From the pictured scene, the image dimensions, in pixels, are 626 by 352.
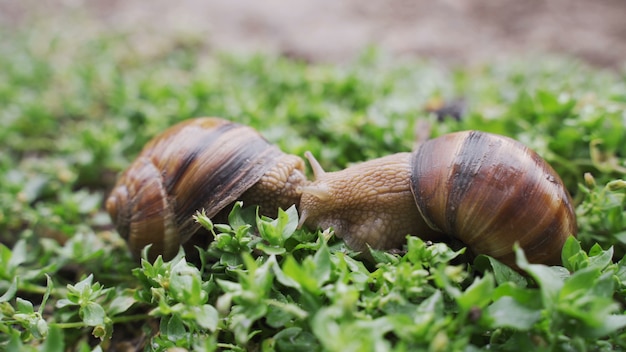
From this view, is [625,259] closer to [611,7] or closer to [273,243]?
[273,243]

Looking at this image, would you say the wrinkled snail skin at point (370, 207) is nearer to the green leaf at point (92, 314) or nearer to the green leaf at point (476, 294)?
the green leaf at point (476, 294)

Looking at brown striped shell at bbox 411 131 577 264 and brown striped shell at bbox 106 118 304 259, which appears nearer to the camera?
brown striped shell at bbox 411 131 577 264

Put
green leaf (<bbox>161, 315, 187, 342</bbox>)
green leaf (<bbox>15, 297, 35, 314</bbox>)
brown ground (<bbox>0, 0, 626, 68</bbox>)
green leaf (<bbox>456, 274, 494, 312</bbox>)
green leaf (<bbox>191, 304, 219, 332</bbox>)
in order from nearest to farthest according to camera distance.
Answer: green leaf (<bbox>456, 274, 494, 312</bbox>), green leaf (<bbox>191, 304, 219, 332</bbox>), green leaf (<bbox>161, 315, 187, 342</bbox>), green leaf (<bbox>15, 297, 35, 314</bbox>), brown ground (<bbox>0, 0, 626, 68</bbox>)

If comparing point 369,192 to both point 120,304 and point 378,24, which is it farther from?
point 378,24

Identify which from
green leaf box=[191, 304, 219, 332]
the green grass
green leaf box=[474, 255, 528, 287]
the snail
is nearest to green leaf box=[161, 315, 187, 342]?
the green grass

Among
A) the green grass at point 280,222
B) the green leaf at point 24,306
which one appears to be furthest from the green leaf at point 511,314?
the green leaf at point 24,306

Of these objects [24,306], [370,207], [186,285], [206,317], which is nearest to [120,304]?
[24,306]

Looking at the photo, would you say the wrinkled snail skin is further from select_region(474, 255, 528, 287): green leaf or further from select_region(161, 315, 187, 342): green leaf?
select_region(161, 315, 187, 342): green leaf
